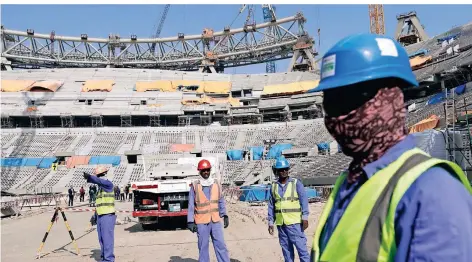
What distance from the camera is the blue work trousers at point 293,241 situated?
20.5 feet

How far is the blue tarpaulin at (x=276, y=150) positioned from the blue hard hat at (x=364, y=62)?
3546cm

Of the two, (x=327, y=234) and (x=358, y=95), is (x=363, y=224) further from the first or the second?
(x=358, y=95)

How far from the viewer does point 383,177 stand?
1364mm

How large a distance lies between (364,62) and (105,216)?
7643mm

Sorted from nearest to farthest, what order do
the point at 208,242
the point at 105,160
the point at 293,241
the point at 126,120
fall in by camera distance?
1. the point at 293,241
2. the point at 208,242
3. the point at 105,160
4. the point at 126,120

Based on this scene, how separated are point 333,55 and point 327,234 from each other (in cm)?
69

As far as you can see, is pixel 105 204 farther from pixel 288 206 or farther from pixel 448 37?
pixel 448 37

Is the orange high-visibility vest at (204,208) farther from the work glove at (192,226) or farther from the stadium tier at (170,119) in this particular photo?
the stadium tier at (170,119)

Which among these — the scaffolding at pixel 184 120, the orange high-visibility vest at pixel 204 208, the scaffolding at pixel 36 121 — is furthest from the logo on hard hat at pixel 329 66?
the scaffolding at pixel 36 121

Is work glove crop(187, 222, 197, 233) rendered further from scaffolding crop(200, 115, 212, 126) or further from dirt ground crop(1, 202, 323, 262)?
scaffolding crop(200, 115, 212, 126)

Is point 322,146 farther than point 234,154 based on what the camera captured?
No

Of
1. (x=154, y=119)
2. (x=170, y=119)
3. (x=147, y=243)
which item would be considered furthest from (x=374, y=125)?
(x=170, y=119)

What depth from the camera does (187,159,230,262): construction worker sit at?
6949 mm

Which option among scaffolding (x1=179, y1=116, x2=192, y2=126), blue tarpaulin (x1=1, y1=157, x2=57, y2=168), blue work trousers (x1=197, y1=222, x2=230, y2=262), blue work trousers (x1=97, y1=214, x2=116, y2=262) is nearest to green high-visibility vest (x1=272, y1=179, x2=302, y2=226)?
blue work trousers (x1=197, y1=222, x2=230, y2=262)
